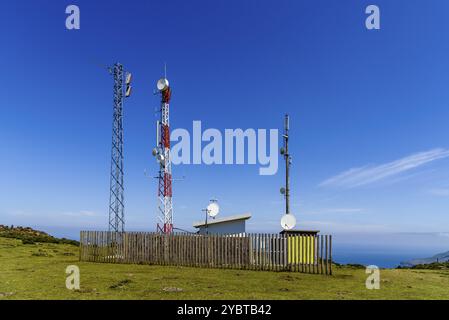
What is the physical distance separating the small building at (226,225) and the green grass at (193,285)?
5.60 m

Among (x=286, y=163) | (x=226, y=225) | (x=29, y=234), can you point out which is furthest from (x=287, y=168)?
(x=29, y=234)

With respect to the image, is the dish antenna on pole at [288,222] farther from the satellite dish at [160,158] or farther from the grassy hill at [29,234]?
the grassy hill at [29,234]

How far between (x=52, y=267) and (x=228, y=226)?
1004cm

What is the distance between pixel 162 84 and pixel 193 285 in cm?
1779

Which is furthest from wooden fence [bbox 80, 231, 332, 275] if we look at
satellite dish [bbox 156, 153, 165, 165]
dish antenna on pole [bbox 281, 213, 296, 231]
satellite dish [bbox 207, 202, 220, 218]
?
satellite dish [bbox 156, 153, 165, 165]

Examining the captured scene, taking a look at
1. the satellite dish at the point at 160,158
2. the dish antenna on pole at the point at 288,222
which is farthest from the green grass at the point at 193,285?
the satellite dish at the point at 160,158

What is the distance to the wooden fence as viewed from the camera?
55.0 ft

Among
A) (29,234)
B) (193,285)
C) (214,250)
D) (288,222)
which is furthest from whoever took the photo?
(29,234)

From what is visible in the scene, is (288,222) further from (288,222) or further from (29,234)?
(29,234)

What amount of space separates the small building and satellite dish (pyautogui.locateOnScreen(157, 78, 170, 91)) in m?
9.79

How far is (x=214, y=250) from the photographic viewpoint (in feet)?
59.6

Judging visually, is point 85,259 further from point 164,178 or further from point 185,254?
point 164,178
